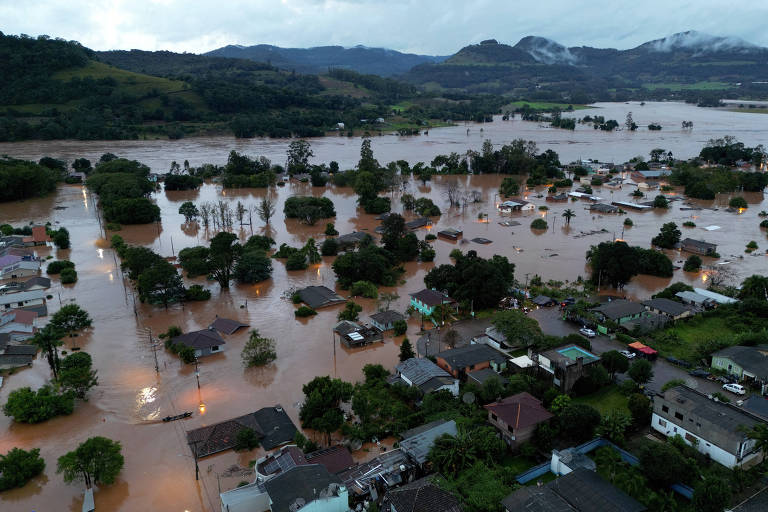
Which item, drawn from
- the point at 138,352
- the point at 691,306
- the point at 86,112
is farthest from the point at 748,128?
the point at 86,112

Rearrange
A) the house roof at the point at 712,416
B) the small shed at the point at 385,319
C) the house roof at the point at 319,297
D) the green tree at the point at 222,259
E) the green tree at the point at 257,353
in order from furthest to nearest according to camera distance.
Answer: the green tree at the point at 222,259 < the house roof at the point at 319,297 < the small shed at the point at 385,319 < the green tree at the point at 257,353 < the house roof at the point at 712,416

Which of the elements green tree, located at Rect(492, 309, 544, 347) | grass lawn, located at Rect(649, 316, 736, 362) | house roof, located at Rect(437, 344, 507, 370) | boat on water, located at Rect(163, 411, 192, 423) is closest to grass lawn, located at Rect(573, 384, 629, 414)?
green tree, located at Rect(492, 309, 544, 347)

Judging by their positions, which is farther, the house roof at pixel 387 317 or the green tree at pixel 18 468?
the house roof at pixel 387 317

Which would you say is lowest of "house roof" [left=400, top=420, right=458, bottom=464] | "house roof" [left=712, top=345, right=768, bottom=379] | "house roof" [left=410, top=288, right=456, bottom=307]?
"house roof" [left=400, top=420, right=458, bottom=464]

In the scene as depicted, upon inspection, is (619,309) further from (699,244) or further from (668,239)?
(699,244)

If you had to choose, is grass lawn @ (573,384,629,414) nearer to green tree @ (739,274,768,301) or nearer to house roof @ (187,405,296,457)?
house roof @ (187,405,296,457)

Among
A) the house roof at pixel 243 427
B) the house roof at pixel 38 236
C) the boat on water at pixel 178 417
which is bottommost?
the boat on water at pixel 178 417

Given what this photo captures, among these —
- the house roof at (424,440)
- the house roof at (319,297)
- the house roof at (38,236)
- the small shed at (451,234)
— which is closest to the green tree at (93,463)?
the house roof at (424,440)

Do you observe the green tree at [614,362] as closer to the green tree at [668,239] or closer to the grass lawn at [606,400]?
the grass lawn at [606,400]
